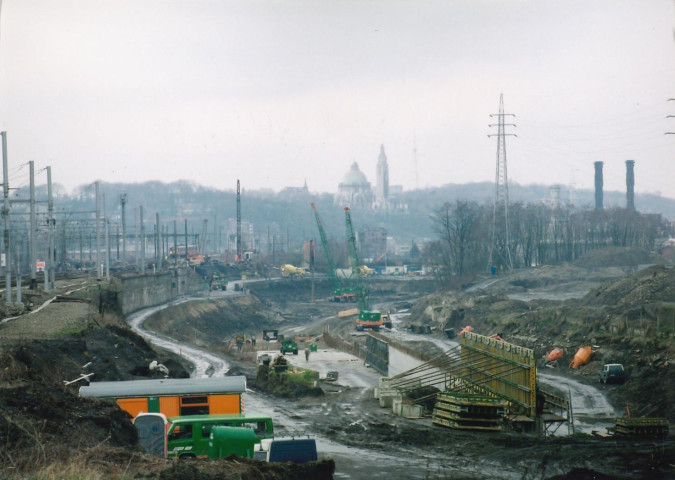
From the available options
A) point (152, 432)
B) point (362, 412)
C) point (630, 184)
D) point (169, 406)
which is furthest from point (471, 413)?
point (630, 184)

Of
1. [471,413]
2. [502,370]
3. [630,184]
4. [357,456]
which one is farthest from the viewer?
[630,184]

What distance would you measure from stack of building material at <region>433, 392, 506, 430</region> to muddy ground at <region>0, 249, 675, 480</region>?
475mm

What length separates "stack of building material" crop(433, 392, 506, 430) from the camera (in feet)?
69.6

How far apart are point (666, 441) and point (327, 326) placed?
2260 inches

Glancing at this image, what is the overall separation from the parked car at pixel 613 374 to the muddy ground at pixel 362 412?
28.2 inches

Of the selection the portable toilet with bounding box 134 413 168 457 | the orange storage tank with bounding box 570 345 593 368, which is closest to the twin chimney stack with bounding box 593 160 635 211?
the orange storage tank with bounding box 570 345 593 368

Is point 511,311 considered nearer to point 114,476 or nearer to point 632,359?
point 632,359

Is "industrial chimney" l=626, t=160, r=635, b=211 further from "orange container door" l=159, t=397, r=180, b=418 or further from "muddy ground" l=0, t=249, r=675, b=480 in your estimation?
"orange container door" l=159, t=397, r=180, b=418

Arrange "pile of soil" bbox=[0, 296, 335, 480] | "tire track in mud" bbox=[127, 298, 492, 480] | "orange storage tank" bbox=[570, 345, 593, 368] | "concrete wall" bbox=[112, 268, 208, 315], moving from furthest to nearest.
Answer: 1. "concrete wall" bbox=[112, 268, 208, 315]
2. "orange storage tank" bbox=[570, 345, 593, 368]
3. "tire track in mud" bbox=[127, 298, 492, 480]
4. "pile of soil" bbox=[0, 296, 335, 480]

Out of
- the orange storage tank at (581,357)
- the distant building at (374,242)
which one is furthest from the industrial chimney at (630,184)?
the orange storage tank at (581,357)

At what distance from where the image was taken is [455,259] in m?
92.4

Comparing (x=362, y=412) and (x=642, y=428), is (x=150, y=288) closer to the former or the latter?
(x=362, y=412)

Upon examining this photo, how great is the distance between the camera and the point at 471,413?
2131cm

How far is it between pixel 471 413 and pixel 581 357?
16126mm
